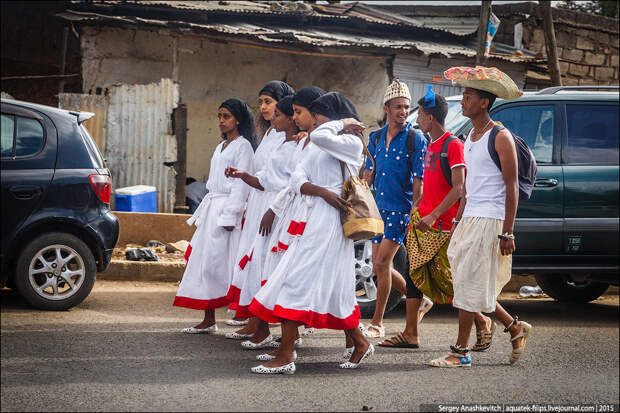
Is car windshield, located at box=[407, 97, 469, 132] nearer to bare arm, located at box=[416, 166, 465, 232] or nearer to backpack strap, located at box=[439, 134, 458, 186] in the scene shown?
backpack strap, located at box=[439, 134, 458, 186]

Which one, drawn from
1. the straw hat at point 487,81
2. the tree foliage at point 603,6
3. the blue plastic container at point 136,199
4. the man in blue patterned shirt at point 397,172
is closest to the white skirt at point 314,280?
the man in blue patterned shirt at point 397,172

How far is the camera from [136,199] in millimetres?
10852

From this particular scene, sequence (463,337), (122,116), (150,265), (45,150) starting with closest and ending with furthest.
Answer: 1. (463,337)
2. (45,150)
3. (150,265)
4. (122,116)

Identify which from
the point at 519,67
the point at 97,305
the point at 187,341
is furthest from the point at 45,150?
the point at 519,67

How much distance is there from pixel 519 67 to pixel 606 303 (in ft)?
20.2

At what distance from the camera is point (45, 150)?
687 centimetres

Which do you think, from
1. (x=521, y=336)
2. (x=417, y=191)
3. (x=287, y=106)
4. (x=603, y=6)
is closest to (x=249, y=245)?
(x=287, y=106)

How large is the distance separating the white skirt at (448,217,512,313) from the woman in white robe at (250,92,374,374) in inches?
29.0

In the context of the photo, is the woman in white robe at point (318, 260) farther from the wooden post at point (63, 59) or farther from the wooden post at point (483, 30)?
the wooden post at point (63, 59)

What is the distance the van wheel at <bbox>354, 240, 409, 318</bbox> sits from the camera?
700 centimetres

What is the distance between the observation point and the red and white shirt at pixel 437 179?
5.61 m

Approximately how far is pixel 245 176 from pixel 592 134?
3.65 m

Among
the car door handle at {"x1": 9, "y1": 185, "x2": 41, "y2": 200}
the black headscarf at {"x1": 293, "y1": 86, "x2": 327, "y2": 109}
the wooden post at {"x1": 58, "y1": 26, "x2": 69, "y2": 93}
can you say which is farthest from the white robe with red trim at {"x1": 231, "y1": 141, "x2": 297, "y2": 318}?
the wooden post at {"x1": 58, "y1": 26, "x2": 69, "y2": 93}

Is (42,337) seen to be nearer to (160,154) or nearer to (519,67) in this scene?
(160,154)
